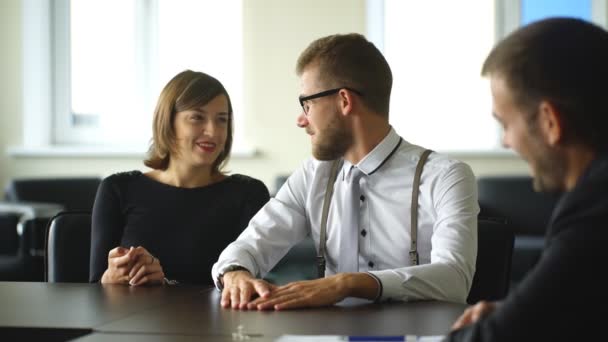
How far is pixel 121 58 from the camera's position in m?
6.55

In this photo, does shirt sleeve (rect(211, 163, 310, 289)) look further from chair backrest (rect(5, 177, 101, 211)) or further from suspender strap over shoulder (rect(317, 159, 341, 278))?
chair backrest (rect(5, 177, 101, 211))

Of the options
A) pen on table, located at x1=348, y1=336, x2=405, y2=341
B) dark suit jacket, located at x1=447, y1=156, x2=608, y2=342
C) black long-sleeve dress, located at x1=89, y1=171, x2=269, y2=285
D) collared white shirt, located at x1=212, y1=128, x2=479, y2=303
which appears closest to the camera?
dark suit jacket, located at x1=447, y1=156, x2=608, y2=342

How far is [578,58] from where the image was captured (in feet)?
3.71

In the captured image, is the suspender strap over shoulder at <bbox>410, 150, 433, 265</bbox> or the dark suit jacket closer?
the dark suit jacket

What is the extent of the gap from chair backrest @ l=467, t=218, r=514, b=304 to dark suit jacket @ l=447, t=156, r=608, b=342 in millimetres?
1038

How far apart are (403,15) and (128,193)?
397cm

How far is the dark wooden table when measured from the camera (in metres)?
1.50

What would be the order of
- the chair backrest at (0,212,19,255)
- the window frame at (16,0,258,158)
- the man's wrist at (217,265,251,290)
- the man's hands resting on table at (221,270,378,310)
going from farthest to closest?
the window frame at (16,0,258,158) → the chair backrest at (0,212,19,255) → the man's wrist at (217,265,251,290) → the man's hands resting on table at (221,270,378,310)

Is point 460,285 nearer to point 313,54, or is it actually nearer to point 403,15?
point 313,54

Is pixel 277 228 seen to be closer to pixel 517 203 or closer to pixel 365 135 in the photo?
pixel 365 135

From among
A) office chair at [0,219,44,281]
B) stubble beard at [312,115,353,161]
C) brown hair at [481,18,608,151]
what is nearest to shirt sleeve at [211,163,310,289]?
stubble beard at [312,115,353,161]

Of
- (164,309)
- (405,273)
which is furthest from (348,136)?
(164,309)

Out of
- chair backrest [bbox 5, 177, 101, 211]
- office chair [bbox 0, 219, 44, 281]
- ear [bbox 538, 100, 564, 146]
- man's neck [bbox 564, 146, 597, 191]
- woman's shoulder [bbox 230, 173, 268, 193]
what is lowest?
office chair [bbox 0, 219, 44, 281]

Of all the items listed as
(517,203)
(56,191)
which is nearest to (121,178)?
(56,191)
